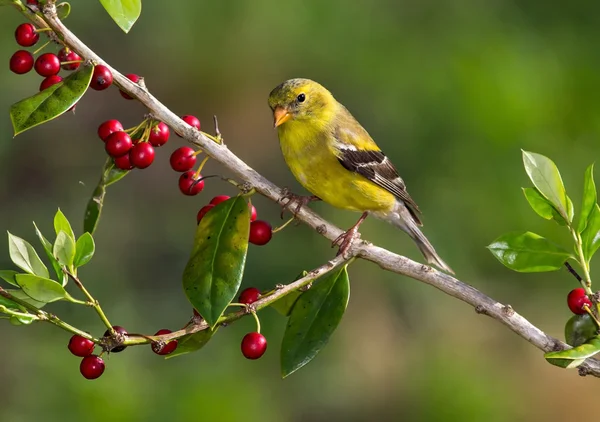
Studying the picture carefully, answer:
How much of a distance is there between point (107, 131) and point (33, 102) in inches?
16.4

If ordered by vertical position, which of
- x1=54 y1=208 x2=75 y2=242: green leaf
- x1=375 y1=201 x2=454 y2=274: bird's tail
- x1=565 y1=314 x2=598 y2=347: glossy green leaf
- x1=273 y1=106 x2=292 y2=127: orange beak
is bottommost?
x1=375 y1=201 x2=454 y2=274: bird's tail

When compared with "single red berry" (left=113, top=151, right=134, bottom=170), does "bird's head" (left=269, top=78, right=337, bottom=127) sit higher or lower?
lower

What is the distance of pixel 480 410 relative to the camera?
493 cm

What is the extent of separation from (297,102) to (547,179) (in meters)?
1.60

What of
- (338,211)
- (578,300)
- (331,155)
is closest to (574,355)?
(578,300)

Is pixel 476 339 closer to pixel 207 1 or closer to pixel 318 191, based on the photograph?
Result: pixel 318 191

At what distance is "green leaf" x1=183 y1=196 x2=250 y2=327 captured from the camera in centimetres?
188

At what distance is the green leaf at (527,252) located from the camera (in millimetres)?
2066

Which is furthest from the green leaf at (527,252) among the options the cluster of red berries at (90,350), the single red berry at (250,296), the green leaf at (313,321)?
the cluster of red berries at (90,350)

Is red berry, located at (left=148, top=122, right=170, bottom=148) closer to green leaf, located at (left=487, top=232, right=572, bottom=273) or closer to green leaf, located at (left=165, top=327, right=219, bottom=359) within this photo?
green leaf, located at (left=165, top=327, right=219, bottom=359)

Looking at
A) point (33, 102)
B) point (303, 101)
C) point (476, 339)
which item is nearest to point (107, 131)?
point (33, 102)

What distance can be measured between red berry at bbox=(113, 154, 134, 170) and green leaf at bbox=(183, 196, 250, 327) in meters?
0.28

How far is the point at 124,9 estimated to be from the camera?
74.2 inches

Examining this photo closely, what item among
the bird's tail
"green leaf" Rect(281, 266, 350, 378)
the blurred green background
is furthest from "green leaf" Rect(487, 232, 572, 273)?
the blurred green background
